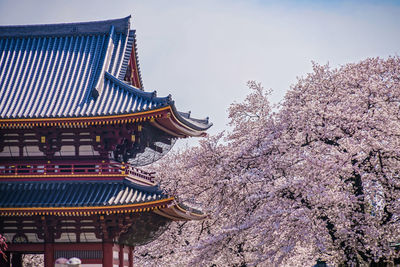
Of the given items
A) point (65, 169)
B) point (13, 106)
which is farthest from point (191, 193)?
point (13, 106)

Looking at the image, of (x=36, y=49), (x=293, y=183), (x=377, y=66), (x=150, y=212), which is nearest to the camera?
(x=293, y=183)

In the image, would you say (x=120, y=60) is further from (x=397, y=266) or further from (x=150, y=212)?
(x=397, y=266)

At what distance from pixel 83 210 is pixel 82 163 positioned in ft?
7.64

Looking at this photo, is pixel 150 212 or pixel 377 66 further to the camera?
pixel 377 66

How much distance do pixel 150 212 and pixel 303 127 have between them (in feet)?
22.4

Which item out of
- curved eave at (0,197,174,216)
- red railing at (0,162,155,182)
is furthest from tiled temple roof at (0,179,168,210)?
red railing at (0,162,155,182)

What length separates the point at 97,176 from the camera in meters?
24.2

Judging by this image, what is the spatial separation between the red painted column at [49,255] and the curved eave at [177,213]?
429cm

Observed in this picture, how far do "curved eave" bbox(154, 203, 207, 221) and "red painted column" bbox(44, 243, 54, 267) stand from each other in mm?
4289

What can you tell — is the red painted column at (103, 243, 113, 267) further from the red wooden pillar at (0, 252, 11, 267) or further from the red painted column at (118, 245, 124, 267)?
the red wooden pillar at (0, 252, 11, 267)

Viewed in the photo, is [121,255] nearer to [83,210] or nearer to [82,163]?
[83,210]

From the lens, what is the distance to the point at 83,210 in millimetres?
22766

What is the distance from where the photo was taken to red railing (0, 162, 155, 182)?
Result: 24250 millimetres

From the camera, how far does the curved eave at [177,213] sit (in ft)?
77.6
